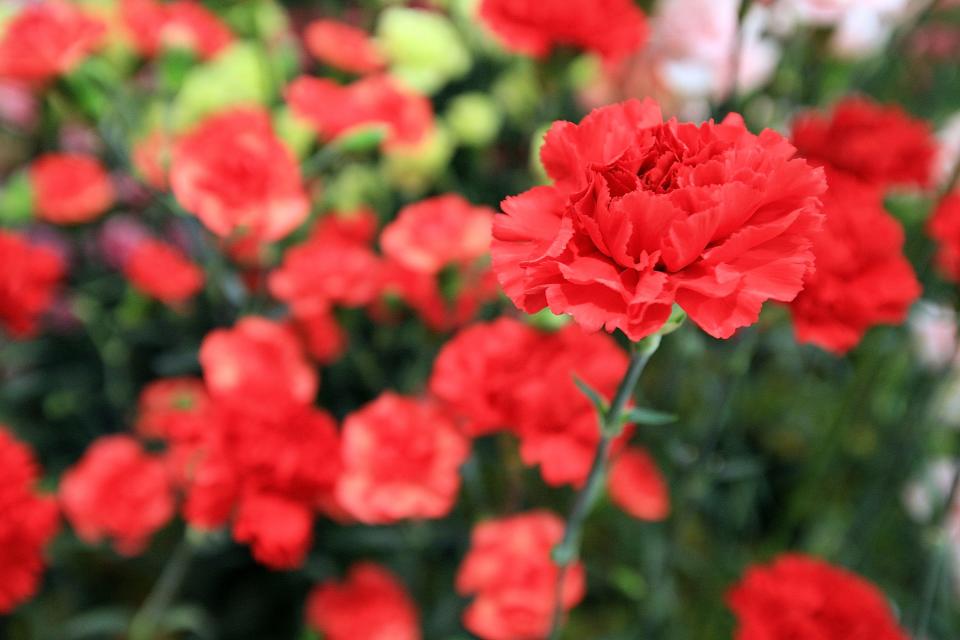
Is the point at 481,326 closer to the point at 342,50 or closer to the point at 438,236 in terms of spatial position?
the point at 438,236

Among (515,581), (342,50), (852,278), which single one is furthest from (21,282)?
(852,278)

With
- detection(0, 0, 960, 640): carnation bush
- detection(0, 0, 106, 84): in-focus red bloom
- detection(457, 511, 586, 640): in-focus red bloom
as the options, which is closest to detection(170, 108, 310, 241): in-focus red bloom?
detection(0, 0, 960, 640): carnation bush

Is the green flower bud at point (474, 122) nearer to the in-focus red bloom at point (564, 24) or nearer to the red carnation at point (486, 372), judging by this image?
the in-focus red bloom at point (564, 24)

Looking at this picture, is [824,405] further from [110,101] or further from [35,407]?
[35,407]

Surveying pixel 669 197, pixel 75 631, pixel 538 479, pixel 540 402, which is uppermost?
pixel 669 197

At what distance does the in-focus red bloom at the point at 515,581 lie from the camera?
0.40 meters

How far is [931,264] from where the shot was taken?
46 cm

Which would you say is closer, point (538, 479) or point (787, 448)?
point (538, 479)

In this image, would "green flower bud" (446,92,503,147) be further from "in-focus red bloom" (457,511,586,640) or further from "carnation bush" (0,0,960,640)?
"in-focus red bloom" (457,511,586,640)

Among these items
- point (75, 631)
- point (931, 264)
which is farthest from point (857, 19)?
point (75, 631)

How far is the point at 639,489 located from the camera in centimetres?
50

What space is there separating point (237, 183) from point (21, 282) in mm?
195

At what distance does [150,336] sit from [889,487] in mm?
605

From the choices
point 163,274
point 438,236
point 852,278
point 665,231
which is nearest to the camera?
point 665,231
